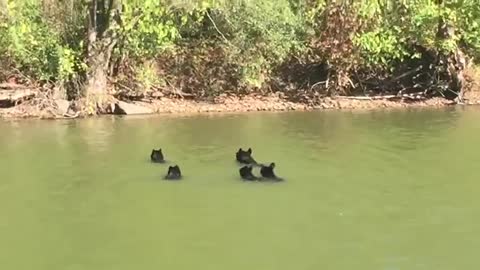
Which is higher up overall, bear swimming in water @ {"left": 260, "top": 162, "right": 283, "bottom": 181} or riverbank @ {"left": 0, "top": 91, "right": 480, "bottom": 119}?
riverbank @ {"left": 0, "top": 91, "right": 480, "bottom": 119}

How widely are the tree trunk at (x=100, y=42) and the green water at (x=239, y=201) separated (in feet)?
13.7

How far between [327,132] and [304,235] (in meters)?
9.36

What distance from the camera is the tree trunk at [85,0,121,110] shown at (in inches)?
928

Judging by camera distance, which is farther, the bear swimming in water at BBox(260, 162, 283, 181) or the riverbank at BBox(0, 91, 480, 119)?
the riverbank at BBox(0, 91, 480, 119)

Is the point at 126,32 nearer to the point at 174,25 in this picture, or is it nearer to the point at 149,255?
the point at 174,25

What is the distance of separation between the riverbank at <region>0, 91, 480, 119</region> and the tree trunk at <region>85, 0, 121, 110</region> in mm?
661

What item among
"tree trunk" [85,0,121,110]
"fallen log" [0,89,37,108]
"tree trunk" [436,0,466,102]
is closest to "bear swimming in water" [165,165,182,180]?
"tree trunk" [85,0,121,110]

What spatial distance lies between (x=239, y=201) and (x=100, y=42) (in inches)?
519

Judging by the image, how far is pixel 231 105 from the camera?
82.2 feet

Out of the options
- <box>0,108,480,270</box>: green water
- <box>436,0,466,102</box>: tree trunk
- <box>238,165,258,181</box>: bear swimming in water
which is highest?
<box>436,0,466,102</box>: tree trunk

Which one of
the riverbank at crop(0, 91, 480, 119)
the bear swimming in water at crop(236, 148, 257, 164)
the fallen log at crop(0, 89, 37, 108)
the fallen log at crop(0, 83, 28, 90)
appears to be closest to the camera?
the bear swimming in water at crop(236, 148, 257, 164)

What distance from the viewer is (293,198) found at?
39.6 feet

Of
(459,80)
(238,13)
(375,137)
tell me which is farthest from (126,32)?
(459,80)

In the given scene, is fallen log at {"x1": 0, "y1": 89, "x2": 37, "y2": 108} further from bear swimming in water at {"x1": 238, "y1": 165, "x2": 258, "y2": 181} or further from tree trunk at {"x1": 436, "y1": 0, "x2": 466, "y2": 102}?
tree trunk at {"x1": 436, "y1": 0, "x2": 466, "y2": 102}
